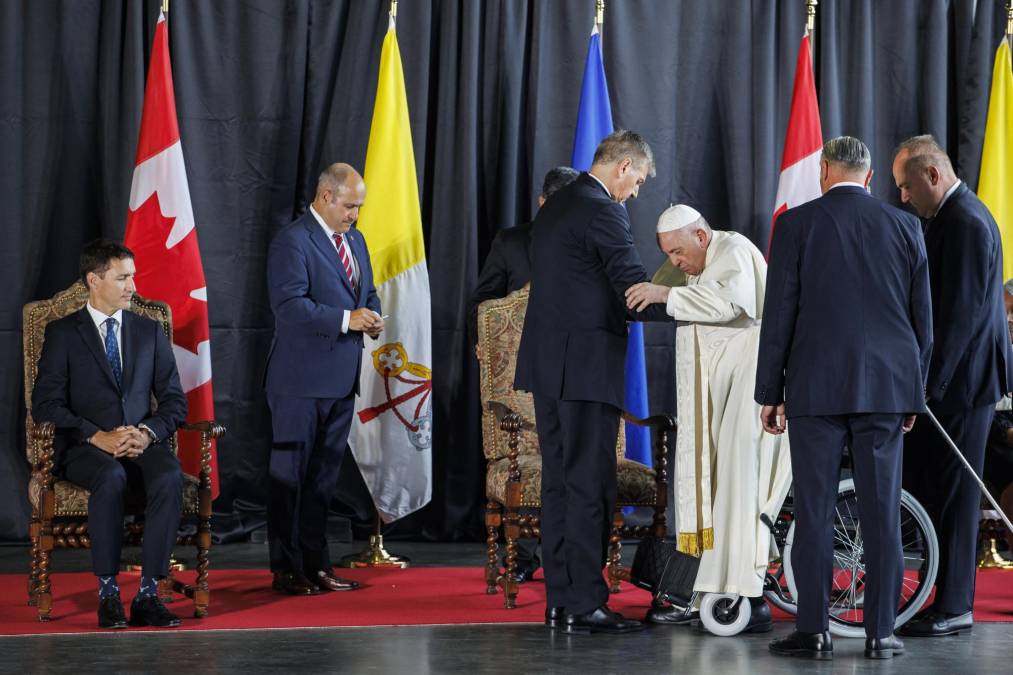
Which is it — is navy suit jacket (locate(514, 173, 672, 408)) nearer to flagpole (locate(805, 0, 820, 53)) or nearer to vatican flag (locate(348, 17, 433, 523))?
vatican flag (locate(348, 17, 433, 523))

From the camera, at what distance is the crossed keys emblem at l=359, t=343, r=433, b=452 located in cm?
595

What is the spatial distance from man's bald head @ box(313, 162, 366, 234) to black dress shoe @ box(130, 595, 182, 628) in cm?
163

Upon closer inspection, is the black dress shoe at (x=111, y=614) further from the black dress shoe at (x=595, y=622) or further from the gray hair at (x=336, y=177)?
the gray hair at (x=336, y=177)

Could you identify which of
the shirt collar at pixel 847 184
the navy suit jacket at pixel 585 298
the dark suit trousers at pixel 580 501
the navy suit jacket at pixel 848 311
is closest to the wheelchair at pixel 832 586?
the dark suit trousers at pixel 580 501

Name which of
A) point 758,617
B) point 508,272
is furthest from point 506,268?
point 758,617

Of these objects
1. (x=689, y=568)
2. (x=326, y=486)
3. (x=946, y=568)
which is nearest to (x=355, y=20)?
(x=326, y=486)

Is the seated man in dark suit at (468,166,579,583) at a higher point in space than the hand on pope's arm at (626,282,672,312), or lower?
higher

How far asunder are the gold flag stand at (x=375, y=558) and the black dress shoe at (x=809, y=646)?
231 centimetres

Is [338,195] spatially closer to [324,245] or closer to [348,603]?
[324,245]

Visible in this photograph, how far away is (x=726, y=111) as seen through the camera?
680 cm

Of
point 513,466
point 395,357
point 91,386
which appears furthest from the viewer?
point 395,357

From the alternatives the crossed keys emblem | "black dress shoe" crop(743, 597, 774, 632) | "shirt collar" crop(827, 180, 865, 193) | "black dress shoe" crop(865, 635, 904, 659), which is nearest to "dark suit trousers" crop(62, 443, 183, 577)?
the crossed keys emblem

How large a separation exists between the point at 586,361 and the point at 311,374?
4.25ft

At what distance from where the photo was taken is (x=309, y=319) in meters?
4.89
